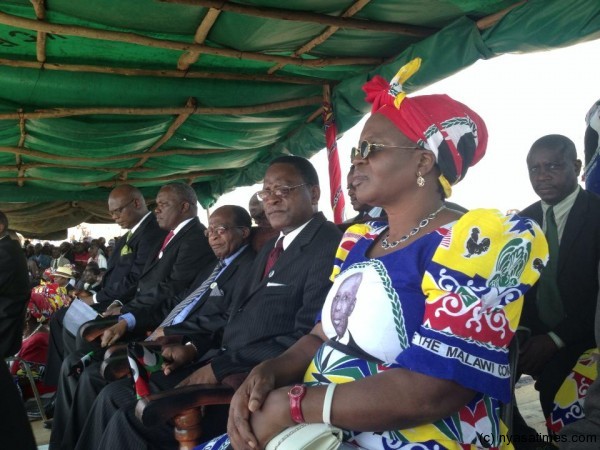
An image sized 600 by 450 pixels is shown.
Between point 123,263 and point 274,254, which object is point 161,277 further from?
point 274,254

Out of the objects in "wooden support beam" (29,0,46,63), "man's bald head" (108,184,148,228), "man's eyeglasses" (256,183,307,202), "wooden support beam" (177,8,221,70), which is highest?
"wooden support beam" (29,0,46,63)

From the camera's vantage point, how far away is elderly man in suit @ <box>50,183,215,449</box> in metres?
3.03

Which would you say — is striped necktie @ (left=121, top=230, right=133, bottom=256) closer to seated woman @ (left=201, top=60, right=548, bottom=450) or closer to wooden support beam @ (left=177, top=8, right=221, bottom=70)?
wooden support beam @ (left=177, top=8, right=221, bottom=70)

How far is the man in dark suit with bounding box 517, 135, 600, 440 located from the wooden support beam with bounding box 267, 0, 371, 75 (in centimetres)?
145

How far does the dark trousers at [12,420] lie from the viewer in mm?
2332

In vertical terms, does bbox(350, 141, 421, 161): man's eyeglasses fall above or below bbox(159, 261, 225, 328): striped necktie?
above

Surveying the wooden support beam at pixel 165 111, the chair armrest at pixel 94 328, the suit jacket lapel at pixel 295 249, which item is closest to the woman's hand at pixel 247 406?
the suit jacket lapel at pixel 295 249

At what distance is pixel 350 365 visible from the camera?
56.4 inches

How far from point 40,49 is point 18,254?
1.45m

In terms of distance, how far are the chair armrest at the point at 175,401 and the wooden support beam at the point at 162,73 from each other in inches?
120

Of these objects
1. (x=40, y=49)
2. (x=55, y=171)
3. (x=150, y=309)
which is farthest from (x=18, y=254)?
(x=55, y=171)

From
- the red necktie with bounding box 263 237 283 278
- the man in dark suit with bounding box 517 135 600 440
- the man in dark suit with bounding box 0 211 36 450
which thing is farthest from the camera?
the man in dark suit with bounding box 0 211 36 450

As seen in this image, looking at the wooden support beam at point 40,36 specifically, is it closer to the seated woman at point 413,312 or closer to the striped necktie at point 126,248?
the striped necktie at point 126,248

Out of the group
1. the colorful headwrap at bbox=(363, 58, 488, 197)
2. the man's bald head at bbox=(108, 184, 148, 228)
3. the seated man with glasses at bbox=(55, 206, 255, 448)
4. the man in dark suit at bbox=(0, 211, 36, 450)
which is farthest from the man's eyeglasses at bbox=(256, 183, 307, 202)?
the man's bald head at bbox=(108, 184, 148, 228)
